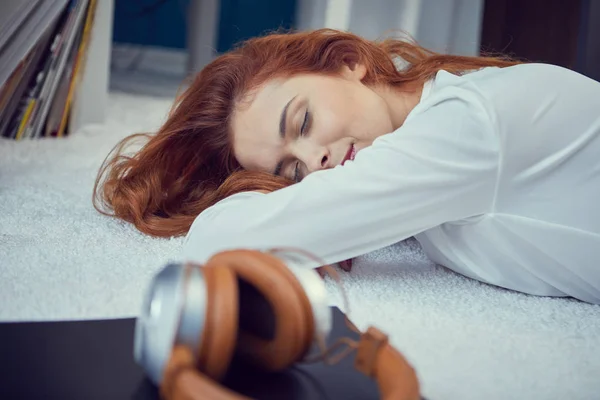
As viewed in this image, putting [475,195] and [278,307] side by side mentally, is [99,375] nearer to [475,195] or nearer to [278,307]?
[278,307]

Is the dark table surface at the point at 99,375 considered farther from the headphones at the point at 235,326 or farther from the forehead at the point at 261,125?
the forehead at the point at 261,125

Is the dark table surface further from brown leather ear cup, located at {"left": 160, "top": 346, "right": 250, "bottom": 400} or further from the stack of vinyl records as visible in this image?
the stack of vinyl records

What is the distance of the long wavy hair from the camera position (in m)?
1.24

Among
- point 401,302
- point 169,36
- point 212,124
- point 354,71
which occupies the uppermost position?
point 354,71

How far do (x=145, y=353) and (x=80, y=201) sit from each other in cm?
91

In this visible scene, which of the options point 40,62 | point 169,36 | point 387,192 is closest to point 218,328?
point 387,192

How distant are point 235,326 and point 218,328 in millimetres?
14

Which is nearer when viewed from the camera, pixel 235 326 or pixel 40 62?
pixel 235 326

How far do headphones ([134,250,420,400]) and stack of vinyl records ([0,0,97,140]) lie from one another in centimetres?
123

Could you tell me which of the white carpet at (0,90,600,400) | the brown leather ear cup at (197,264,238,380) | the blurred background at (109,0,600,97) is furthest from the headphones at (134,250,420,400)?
the blurred background at (109,0,600,97)

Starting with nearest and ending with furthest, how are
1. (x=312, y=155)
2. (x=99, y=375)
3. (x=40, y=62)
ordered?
(x=99, y=375) → (x=312, y=155) → (x=40, y=62)

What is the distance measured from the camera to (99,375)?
0.65 m

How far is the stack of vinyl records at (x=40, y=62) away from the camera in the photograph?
65.2 inches

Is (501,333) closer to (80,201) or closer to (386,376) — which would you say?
(386,376)
